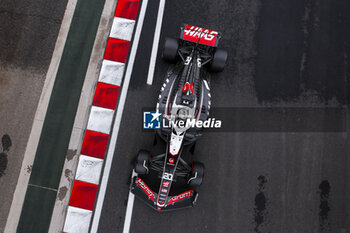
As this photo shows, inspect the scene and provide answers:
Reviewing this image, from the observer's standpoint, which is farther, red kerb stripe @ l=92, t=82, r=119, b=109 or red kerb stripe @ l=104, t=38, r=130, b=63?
red kerb stripe @ l=104, t=38, r=130, b=63

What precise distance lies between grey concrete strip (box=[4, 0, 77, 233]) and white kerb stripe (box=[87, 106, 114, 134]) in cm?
110

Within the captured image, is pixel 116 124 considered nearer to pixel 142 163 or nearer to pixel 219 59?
pixel 142 163

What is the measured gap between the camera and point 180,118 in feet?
14.7

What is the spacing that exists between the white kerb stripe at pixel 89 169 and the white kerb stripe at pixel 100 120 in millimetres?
682

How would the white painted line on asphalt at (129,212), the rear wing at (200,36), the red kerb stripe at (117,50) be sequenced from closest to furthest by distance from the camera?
the rear wing at (200,36) → the white painted line on asphalt at (129,212) → the red kerb stripe at (117,50)

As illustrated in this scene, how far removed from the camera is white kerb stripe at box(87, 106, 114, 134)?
5328 millimetres

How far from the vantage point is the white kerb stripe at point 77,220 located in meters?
5.10

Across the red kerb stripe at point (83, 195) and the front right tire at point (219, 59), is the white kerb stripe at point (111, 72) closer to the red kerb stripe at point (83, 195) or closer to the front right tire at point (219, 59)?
the front right tire at point (219, 59)

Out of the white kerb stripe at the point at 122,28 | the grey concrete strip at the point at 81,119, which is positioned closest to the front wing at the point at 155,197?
the grey concrete strip at the point at 81,119

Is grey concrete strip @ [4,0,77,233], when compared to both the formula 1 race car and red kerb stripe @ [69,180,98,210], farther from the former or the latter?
the formula 1 race car

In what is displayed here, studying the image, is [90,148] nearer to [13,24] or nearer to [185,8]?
[13,24]

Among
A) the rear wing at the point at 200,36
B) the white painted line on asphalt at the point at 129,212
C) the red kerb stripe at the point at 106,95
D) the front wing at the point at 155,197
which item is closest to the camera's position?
the front wing at the point at 155,197

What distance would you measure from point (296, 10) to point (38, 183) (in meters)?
7.47

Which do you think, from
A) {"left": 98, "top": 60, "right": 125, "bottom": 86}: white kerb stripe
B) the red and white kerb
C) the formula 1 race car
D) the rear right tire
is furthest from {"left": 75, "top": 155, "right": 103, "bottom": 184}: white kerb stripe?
the rear right tire
